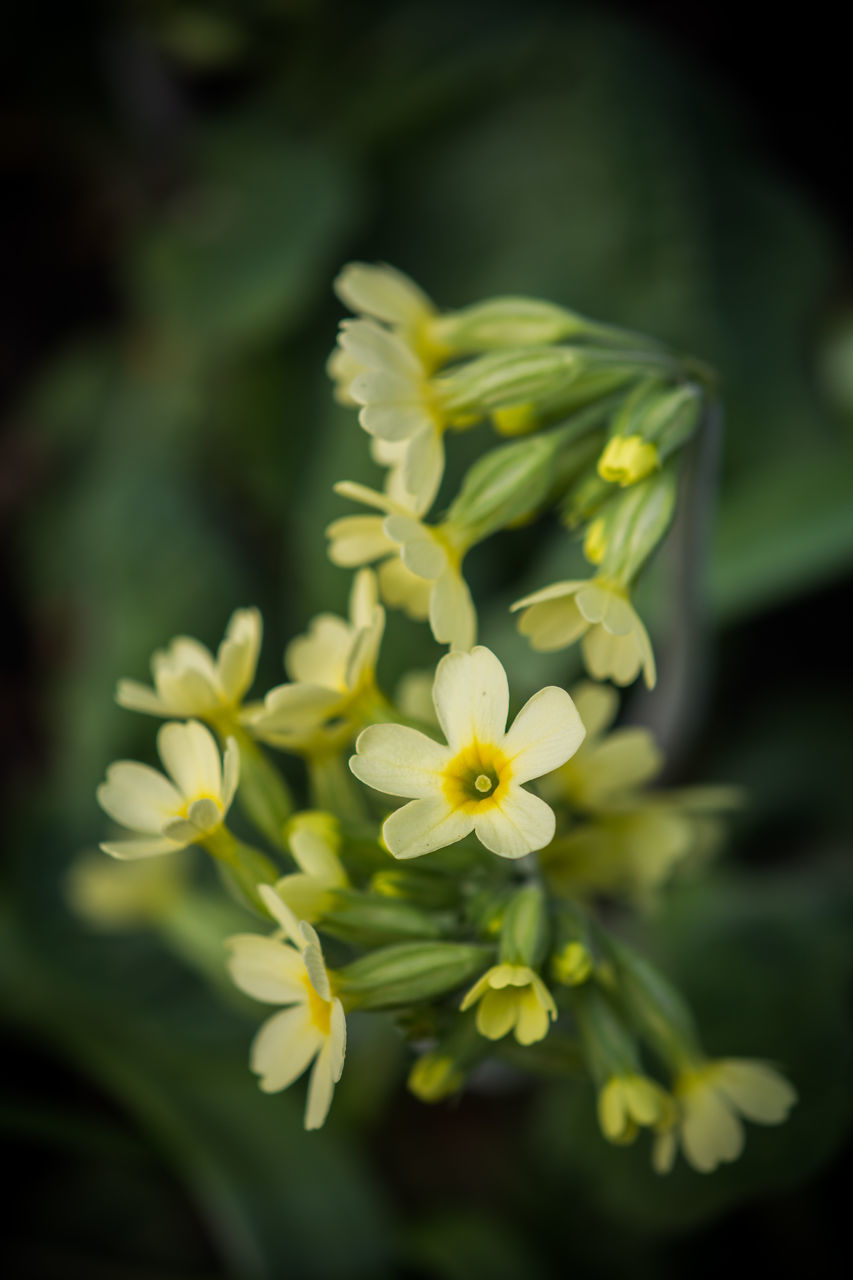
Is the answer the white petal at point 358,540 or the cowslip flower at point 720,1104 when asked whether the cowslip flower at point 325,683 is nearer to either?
the white petal at point 358,540

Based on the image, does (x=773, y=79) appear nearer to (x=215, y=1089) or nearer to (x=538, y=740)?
(x=538, y=740)

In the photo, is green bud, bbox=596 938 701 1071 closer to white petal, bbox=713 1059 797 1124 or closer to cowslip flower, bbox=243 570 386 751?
white petal, bbox=713 1059 797 1124

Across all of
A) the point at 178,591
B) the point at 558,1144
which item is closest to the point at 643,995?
the point at 558,1144

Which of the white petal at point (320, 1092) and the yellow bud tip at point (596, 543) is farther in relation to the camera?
the yellow bud tip at point (596, 543)

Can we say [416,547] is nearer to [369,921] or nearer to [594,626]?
[594,626]

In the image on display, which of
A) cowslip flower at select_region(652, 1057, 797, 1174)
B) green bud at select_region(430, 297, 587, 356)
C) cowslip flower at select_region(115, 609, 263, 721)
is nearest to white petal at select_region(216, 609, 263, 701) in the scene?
cowslip flower at select_region(115, 609, 263, 721)

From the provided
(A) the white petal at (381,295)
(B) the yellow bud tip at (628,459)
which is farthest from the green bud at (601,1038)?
(A) the white petal at (381,295)
